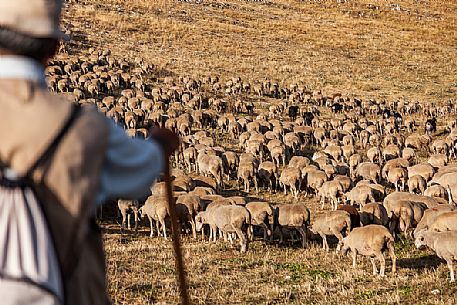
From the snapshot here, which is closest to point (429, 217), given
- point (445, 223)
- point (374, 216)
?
→ point (445, 223)

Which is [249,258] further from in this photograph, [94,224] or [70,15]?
[70,15]

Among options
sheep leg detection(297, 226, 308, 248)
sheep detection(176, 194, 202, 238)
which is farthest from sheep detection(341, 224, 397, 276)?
sheep detection(176, 194, 202, 238)

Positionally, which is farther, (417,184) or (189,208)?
→ (417,184)

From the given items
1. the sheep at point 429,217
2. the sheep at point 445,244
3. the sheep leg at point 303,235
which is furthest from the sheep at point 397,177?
the sheep at point 445,244

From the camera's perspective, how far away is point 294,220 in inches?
612

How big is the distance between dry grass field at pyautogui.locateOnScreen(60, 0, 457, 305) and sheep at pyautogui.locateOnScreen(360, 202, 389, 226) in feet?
2.80

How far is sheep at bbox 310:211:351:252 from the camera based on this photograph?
49.7 feet

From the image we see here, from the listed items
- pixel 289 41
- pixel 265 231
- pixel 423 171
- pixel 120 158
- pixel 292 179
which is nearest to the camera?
pixel 120 158

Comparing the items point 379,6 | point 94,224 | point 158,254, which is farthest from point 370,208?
point 379,6

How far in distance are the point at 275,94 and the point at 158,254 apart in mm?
28332

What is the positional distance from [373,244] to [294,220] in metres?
2.69

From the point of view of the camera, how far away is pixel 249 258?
1395cm

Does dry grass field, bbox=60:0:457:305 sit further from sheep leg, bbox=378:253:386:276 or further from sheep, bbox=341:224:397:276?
sheep, bbox=341:224:397:276

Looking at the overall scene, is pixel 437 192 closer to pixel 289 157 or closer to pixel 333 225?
pixel 333 225
